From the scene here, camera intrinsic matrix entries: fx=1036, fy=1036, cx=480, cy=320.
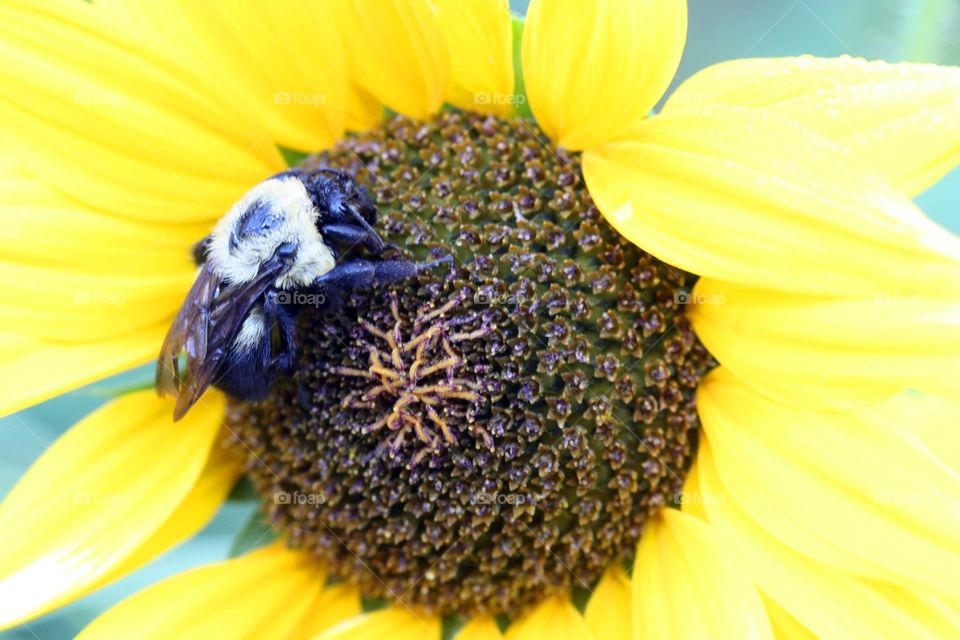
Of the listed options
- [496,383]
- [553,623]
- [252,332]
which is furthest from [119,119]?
[553,623]

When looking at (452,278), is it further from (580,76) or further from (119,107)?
(119,107)

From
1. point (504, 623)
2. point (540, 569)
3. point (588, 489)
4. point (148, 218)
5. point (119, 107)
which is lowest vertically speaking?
point (504, 623)

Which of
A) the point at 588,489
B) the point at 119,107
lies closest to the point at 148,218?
the point at 119,107

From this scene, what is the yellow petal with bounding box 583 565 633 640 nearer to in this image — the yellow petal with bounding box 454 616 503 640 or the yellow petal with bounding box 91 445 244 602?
the yellow petal with bounding box 454 616 503 640

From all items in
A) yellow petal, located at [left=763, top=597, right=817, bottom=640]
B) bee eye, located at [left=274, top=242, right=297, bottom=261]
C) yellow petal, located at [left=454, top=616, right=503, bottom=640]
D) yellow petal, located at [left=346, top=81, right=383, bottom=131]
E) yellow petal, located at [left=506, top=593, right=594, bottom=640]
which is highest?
yellow petal, located at [left=346, top=81, right=383, bottom=131]

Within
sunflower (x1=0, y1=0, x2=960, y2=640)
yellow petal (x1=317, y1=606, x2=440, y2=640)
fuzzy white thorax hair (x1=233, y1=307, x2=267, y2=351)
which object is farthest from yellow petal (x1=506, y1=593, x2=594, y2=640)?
fuzzy white thorax hair (x1=233, y1=307, x2=267, y2=351)

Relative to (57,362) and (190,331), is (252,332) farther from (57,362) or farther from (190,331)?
(57,362)
